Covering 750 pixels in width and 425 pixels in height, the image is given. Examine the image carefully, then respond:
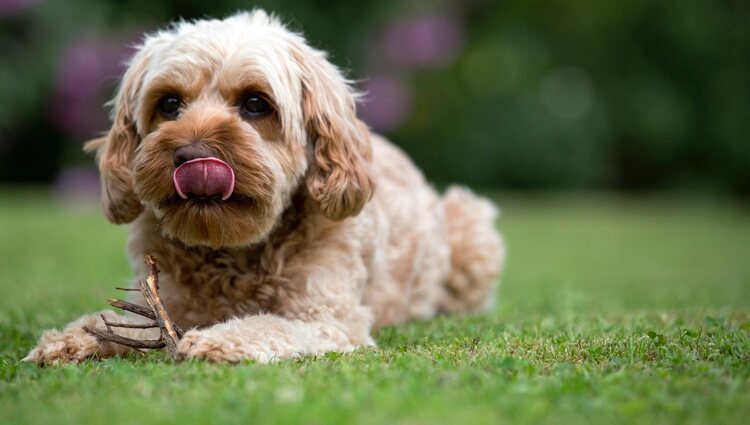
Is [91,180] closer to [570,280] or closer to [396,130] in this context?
[396,130]

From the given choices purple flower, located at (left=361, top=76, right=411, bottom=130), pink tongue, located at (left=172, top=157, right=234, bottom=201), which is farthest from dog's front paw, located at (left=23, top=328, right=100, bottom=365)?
purple flower, located at (left=361, top=76, right=411, bottom=130)

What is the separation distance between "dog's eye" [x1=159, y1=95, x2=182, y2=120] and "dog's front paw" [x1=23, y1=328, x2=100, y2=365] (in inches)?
45.1

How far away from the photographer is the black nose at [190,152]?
4055 millimetres

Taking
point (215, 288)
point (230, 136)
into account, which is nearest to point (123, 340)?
point (215, 288)

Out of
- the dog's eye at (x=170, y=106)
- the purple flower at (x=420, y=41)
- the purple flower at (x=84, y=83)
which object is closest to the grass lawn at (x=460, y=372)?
the dog's eye at (x=170, y=106)

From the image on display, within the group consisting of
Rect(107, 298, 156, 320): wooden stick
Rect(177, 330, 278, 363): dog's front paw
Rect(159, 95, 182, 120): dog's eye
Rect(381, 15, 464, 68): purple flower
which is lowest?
Rect(177, 330, 278, 363): dog's front paw

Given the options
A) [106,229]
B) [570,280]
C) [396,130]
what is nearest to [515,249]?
[570,280]

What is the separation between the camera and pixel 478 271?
6.43m

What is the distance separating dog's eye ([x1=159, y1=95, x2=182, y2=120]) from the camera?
14.7 feet

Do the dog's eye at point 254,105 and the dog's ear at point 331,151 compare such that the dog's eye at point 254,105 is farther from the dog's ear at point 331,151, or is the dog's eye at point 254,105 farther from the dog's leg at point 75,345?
the dog's leg at point 75,345

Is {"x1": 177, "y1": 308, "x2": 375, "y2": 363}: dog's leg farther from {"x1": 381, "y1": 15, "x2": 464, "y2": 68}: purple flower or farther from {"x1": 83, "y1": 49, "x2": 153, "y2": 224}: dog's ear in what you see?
{"x1": 381, "y1": 15, "x2": 464, "y2": 68}: purple flower

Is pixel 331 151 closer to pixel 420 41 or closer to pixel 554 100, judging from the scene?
pixel 420 41

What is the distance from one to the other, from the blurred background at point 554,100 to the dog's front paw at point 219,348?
1615 cm

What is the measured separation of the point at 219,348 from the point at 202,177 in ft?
2.58
